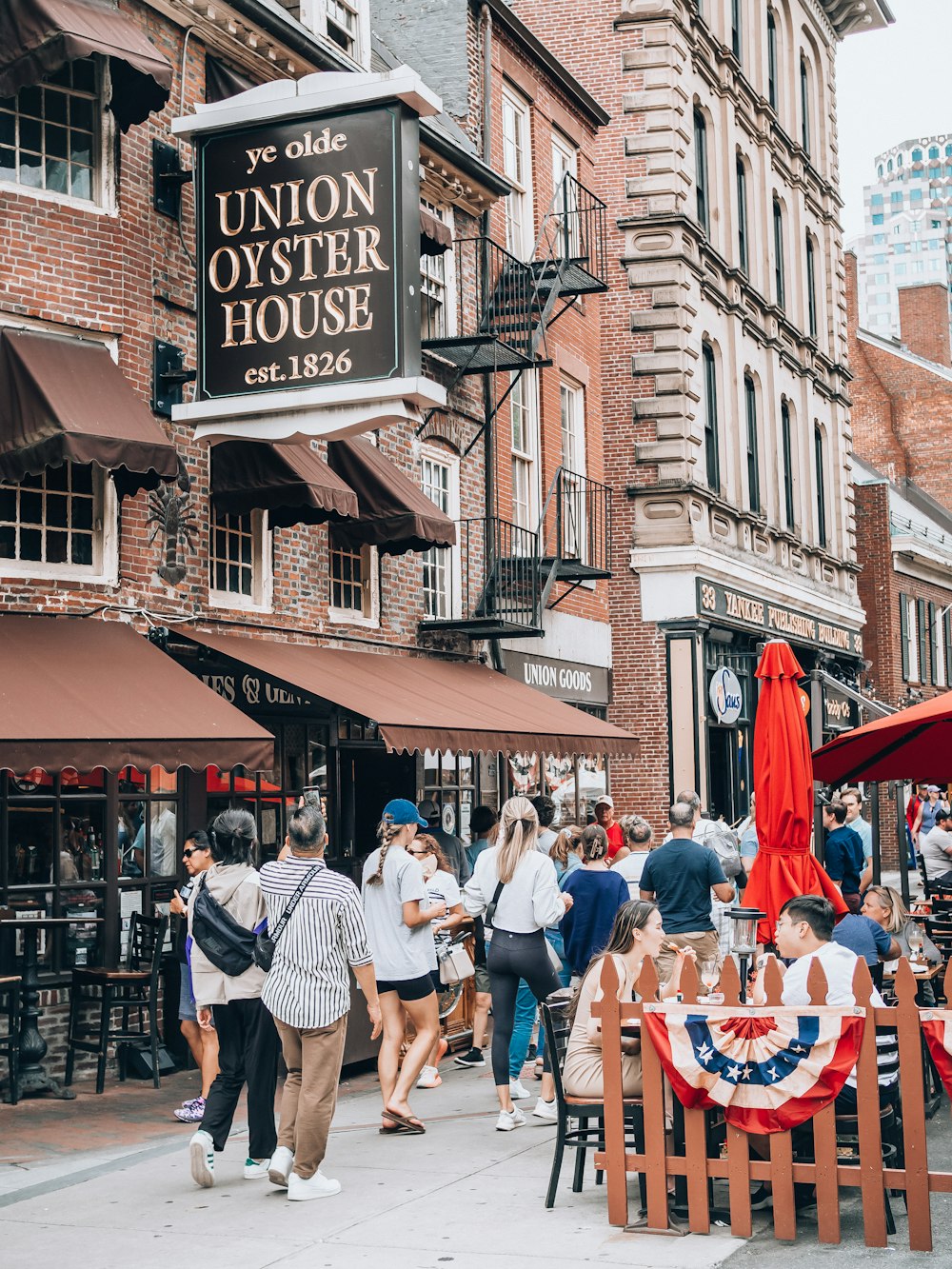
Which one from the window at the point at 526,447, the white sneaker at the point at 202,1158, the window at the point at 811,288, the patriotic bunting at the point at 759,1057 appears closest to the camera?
the patriotic bunting at the point at 759,1057

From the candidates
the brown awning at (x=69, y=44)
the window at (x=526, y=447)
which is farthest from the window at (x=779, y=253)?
the brown awning at (x=69, y=44)

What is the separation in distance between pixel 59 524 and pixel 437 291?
712 cm

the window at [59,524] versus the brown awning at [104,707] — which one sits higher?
the window at [59,524]

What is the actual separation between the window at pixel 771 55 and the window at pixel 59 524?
21.8 metres

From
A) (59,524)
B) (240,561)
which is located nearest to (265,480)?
(240,561)

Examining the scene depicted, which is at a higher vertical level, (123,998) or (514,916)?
(514,916)

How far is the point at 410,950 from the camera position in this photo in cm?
918

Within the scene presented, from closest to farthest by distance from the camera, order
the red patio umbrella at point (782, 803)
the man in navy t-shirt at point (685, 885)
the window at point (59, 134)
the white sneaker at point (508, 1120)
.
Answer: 1. the white sneaker at point (508, 1120)
2. the man in navy t-shirt at point (685, 885)
3. the red patio umbrella at point (782, 803)
4. the window at point (59, 134)

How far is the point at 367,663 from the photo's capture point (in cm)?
1438

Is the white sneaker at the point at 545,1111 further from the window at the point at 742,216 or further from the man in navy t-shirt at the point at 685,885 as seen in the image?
the window at the point at 742,216

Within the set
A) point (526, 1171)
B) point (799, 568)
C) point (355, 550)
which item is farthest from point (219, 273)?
point (799, 568)

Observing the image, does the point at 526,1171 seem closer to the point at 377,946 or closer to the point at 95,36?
the point at 377,946

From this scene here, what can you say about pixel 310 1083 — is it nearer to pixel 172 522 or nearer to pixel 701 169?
pixel 172 522

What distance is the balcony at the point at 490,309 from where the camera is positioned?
1708 centimetres
